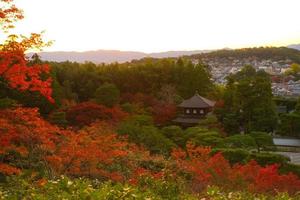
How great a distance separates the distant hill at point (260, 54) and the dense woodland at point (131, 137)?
117m

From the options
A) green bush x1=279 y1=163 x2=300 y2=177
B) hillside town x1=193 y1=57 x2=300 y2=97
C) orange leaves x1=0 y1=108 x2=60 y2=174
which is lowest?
hillside town x1=193 y1=57 x2=300 y2=97

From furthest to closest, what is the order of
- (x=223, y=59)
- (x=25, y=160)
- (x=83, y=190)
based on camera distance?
(x=223, y=59) → (x=25, y=160) → (x=83, y=190)

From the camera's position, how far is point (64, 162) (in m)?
14.2

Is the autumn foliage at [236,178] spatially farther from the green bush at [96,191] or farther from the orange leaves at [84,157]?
the green bush at [96,191]

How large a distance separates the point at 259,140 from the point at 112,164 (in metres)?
14.2

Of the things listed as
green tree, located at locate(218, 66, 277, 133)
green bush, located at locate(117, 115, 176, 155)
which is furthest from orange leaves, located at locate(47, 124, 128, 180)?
green tree, located at locate(218, 66, 277, 133)

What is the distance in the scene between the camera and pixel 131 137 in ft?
77.8

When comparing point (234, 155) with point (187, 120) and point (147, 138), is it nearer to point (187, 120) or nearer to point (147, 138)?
point (147, 138)

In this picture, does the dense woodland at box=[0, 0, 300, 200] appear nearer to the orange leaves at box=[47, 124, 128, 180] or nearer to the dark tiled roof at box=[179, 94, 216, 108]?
the orange leaves at box=[47, 124, 128, 180]

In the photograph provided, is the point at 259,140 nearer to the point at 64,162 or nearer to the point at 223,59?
the point at 64,162

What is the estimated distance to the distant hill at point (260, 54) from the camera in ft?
530

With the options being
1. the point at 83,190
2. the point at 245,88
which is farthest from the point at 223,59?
the point at 83,190

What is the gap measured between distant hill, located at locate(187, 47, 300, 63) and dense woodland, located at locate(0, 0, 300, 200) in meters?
117

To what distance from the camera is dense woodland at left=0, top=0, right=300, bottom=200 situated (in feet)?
22.2
